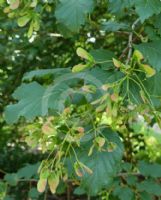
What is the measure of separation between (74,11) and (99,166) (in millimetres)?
360

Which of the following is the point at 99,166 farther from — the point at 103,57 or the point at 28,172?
the point at 28,172

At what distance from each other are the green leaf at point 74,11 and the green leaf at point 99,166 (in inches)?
10.3

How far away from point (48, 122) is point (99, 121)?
144 mm

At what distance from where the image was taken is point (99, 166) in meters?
1.03

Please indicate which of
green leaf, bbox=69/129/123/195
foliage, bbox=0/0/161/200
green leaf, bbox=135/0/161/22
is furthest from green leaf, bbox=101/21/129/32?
green leaf, bbox=69/129/123/195

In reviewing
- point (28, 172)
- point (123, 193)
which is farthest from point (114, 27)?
point (28, 172)

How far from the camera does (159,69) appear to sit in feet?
3.52

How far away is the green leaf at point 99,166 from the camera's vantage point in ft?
3.35

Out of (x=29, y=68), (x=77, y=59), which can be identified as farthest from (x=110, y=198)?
(x=29, y=68)

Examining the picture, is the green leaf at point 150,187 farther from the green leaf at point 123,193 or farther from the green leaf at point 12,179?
the green leaf at point 12,179

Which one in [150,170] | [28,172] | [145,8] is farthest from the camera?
[28,172]

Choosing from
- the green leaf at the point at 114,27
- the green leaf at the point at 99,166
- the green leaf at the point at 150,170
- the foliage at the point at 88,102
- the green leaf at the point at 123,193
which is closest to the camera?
the foliage at the point at 88,102

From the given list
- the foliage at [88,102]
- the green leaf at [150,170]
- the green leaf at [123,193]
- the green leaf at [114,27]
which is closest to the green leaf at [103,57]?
the foliage at [88,102]

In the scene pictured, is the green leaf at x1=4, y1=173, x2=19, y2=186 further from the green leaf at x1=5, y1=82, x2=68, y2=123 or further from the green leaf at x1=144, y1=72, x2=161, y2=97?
the green leaf at x1=144, y1=72, x2=161, y2=97
